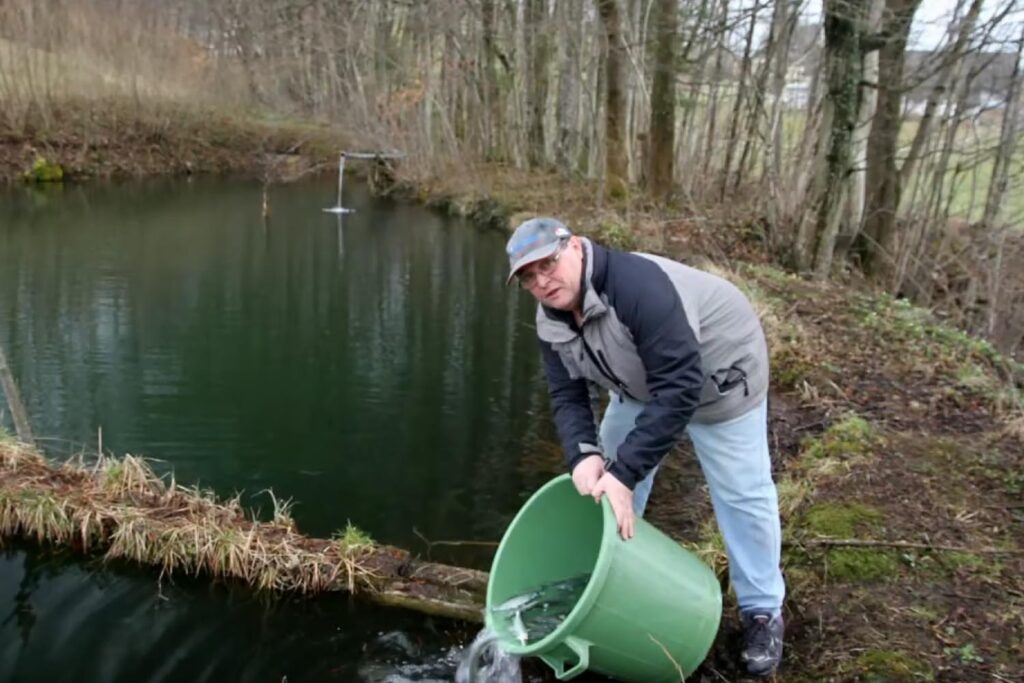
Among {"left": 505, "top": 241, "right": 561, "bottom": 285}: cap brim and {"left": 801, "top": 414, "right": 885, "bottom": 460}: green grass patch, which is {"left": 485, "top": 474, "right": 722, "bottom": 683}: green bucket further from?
{"left": 801, "top": 414, "right": 885, "bottom": 460}: green grass patch

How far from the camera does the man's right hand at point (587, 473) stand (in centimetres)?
290

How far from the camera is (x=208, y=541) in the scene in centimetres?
451

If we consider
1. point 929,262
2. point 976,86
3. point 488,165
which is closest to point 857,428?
point 929,262

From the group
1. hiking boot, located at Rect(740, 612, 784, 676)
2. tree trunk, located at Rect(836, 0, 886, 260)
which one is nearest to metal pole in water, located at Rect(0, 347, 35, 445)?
hiking boot, located at Rect(740, 612, 784, 676)

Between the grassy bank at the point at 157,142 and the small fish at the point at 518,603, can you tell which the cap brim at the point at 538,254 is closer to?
the small fish at the point at 518,603

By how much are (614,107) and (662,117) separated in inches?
35.7

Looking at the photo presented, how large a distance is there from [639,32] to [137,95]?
43.3 feet

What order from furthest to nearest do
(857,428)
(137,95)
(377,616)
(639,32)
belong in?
1. (137,95)
2. (639,32)
3. (857,428)
4. (377,616)

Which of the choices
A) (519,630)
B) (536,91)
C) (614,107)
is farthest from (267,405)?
(536,91)

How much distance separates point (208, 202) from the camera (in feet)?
61.8

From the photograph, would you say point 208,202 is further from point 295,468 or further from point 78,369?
point 295,468

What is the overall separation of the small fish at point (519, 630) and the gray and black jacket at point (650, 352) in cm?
55

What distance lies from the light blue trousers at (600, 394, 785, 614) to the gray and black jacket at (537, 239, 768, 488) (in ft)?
0.25

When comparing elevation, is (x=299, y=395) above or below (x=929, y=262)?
below
